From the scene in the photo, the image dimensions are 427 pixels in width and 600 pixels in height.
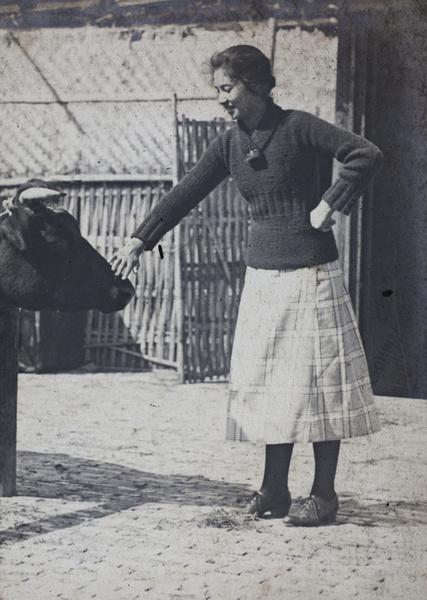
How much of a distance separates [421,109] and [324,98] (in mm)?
634

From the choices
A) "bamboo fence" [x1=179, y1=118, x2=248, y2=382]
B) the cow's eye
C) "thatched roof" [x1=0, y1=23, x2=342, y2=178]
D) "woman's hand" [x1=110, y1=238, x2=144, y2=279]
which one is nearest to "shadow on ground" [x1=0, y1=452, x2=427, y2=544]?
"woman's hand" [x1=110, y1=238, x2=144, y2=279]

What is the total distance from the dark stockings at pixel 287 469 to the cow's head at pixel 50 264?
1.06 metres

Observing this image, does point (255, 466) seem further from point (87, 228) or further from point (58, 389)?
point (87, 228)

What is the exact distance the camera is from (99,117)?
4977mm

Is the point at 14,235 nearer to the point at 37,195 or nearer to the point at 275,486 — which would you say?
the point at 37,195

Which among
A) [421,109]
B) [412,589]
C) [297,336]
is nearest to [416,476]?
[412,589]

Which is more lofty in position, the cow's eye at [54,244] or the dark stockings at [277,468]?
the cow's eye at [54,244]

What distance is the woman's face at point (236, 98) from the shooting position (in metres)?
4.12

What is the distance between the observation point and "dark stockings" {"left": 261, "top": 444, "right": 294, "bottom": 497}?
14.5 feet

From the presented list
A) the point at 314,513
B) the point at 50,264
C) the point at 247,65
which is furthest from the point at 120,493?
the point at 247,65

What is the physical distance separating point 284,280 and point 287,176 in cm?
49

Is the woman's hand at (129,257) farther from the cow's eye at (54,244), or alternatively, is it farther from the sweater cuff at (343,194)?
the sweater cuff at (343,194)

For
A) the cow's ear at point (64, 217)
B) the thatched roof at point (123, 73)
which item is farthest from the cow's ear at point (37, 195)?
the thatched roof at point (123, 73)

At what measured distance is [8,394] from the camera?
4848mm
